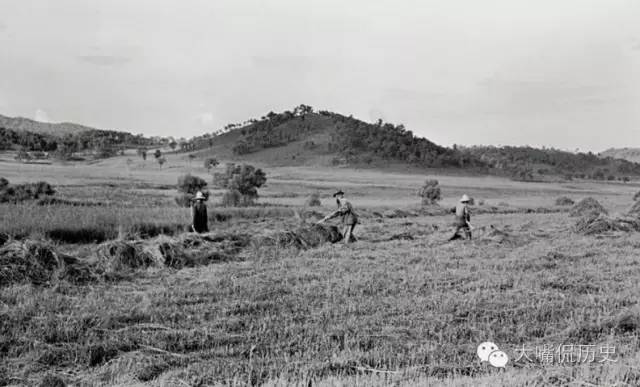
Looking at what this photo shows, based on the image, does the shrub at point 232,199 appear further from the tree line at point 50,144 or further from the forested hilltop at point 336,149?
the tree line at point 50,144

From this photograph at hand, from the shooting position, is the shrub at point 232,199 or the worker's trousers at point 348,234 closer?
the worker's trousers at point 348,234

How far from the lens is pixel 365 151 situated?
120m

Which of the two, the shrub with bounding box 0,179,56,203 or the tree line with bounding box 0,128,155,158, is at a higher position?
the tree line with bounding box 0,128,155,158

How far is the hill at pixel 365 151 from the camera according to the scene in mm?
114125

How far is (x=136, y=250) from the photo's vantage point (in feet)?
35.7

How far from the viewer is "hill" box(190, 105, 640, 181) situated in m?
114

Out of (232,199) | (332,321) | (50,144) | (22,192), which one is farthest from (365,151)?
(332,321)

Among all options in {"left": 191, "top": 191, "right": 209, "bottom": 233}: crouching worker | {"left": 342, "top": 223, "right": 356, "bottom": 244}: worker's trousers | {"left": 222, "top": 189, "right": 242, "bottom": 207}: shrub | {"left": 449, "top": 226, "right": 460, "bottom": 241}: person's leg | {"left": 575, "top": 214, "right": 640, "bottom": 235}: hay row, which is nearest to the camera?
{"left": 191, "top": 191, "right": 209, "bottom": 233}: crouching worker

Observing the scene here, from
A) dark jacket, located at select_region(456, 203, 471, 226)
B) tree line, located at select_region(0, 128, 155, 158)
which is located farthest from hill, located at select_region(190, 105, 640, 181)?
dark jacket, located at select_region(456, 203, 471, 226)

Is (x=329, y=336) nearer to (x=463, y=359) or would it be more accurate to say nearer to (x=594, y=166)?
(x=463, y=359)

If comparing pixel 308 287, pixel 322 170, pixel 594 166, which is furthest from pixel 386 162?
pixel 308 287

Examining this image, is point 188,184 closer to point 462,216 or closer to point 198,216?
point 198,216

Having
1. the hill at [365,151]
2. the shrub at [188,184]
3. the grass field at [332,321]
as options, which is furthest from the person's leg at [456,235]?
the hill at [365,151]

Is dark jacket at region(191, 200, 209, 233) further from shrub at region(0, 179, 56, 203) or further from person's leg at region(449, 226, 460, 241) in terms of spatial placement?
shrub at region(0, 179, 56, 203)
